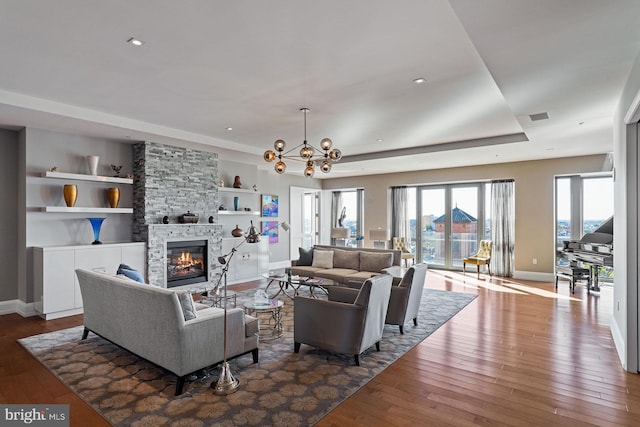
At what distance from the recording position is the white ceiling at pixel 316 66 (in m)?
2.47

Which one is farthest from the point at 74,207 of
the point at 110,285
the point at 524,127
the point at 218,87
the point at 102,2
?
the point at 524,127

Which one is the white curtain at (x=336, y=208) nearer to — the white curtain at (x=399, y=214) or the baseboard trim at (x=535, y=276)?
the white curtain at (x=399, y=214)

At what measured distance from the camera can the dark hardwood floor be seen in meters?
2.64

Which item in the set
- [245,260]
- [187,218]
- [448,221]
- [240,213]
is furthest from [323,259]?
[448,221]

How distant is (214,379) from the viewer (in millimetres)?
3180

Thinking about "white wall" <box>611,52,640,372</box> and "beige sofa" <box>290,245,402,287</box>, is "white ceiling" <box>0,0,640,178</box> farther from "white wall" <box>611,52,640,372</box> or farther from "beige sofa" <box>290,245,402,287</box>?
"beige sofa" <box>290,245,402,287</box>

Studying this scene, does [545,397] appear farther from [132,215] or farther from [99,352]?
[132,215]

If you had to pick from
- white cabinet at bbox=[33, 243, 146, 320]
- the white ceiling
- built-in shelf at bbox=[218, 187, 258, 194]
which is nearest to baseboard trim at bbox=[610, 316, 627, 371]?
the white ceiling

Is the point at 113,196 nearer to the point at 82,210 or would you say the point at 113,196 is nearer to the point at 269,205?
the point at 82,210

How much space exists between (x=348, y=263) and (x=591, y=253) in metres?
4.12

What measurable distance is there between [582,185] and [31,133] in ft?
34.9

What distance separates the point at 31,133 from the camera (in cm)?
534

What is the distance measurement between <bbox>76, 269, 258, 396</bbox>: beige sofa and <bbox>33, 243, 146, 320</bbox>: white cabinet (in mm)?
1840

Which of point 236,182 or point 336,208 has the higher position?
point 236,182
